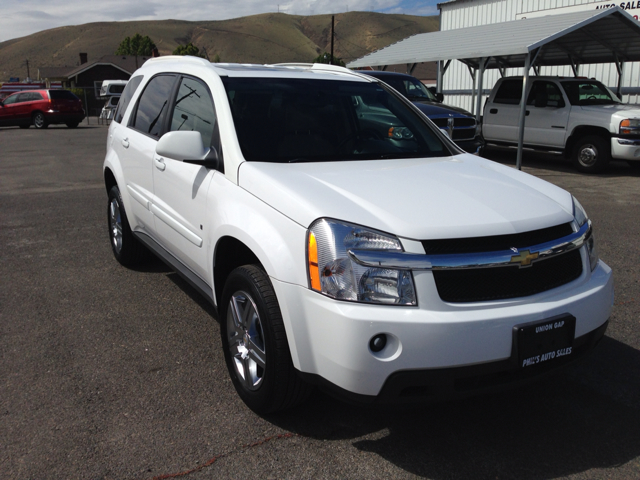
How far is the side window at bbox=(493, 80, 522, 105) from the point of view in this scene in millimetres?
13468

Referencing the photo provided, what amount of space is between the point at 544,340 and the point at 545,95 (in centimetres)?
1156

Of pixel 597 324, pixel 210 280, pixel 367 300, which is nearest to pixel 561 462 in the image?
pixel 597 324

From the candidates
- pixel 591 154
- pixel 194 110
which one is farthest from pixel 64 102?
pixel 194 110

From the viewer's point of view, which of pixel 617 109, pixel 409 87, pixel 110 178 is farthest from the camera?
pixel 409 87

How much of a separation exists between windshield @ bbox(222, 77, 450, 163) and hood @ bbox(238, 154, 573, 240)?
0.73 feet

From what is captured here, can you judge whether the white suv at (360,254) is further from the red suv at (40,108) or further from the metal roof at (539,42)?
the red suv at (40,108)

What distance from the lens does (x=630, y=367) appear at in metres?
3.66

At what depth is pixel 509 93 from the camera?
13680 mm

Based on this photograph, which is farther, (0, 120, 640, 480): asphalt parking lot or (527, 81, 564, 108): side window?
(527, 81, 564, 108): side window

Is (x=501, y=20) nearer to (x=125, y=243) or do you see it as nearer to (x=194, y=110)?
(x=125, y=243)

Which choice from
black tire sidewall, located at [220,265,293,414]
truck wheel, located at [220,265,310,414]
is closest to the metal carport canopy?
truck wheel, located at [220,265,310,414]

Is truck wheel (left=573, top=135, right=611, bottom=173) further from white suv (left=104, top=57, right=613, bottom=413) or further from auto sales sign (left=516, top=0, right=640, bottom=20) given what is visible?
auto sales sign (left=516, top=0, right=640, bottom=20)

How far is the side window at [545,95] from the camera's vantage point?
41.7 ft

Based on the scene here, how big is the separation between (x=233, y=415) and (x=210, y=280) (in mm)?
794
